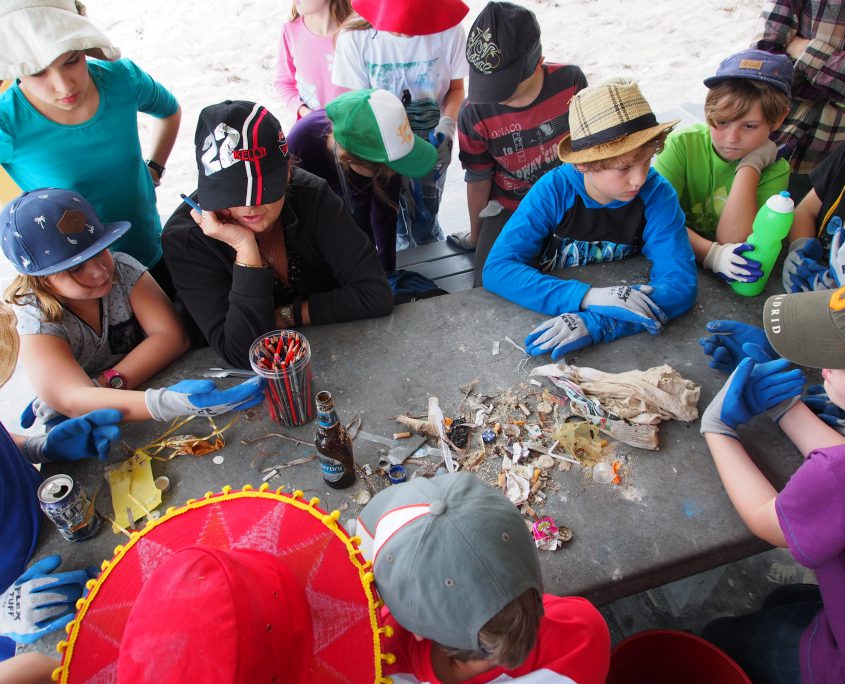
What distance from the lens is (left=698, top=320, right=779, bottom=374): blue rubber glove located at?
1884 mm

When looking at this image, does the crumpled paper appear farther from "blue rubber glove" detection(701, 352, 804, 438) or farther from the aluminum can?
the aluminum can

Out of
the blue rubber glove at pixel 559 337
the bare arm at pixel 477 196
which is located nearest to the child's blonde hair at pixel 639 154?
the blue rubber glove at pixel 559 337

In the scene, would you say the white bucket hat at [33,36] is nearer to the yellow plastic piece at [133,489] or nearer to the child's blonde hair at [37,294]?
the child's blonde hair at [37,294]

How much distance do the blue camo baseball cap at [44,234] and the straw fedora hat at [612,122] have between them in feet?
5.49

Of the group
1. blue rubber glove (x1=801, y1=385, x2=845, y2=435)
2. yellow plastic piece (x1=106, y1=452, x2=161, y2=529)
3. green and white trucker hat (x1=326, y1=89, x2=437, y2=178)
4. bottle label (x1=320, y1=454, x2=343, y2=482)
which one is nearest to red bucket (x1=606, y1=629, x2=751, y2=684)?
blue rubber glove (x1=801, y1=385, x2=845, y2=435)

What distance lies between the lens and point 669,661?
170cm

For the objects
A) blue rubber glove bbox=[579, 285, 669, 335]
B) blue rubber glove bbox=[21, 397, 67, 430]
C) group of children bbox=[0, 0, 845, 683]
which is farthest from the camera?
blue rubber glove bbox=[579, 285, 669, 335]

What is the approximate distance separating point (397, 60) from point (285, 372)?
2050mm

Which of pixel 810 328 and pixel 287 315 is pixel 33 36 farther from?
pixel 810 328

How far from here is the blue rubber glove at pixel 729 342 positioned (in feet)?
6.18

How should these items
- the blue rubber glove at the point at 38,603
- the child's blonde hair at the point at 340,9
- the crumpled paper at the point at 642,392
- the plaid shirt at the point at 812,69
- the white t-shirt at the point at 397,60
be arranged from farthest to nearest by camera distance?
1. the child's blonde hair at the point at 340,9
2. the white t-shirt at the point at 397,60
3. the plaid shirt at the point at 812,69
4. the crumpled paper at the point at 642,392
5. the blue rubber glove at the point at 38,603

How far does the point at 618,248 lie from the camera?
92.2 inches

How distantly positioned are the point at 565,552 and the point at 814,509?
0.56 metres

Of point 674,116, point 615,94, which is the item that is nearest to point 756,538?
point 615,94
